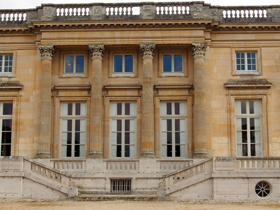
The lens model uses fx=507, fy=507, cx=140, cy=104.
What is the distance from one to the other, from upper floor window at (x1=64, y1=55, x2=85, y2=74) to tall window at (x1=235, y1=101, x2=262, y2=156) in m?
8.42

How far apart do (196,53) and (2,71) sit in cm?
1039

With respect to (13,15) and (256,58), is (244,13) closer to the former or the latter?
(256,58)

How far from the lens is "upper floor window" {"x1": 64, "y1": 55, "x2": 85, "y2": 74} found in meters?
27.1

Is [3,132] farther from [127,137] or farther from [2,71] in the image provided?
[127,137]

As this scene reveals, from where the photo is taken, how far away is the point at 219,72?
26641mm

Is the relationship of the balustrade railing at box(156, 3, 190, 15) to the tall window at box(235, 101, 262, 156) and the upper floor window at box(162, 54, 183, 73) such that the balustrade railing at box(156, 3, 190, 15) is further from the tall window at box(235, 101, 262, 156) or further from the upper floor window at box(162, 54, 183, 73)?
the tall window at box(235, 101, 262, 156)

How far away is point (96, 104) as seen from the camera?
1016 inches

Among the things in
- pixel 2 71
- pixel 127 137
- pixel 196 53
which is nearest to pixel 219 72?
pixel 196 53

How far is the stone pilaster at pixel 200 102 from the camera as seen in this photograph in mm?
25250

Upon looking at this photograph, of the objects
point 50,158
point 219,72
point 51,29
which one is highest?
point 51,29

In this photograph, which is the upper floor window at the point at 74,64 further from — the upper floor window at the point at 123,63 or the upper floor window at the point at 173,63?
the upper floor window at the point at 173,63

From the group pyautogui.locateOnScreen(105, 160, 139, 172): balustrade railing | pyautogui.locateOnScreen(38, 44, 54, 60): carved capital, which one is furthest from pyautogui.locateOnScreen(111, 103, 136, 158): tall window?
pyautogui.locateOnScreen(38, 44, 54, 60): carved capital

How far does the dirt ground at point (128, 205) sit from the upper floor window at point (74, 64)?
341 inches

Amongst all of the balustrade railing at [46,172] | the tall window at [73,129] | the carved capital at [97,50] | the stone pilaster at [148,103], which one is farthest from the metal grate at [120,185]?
the carved capital at [97,50]
